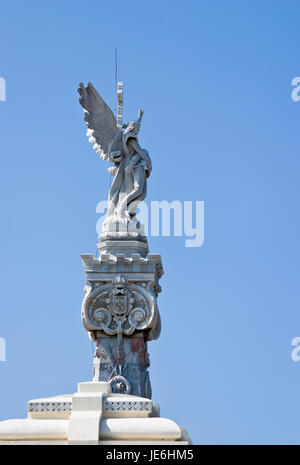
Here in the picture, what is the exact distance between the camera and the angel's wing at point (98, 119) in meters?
41.5

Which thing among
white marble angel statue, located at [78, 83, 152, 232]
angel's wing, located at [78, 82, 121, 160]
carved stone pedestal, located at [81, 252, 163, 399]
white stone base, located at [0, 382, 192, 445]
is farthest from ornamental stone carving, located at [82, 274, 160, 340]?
white stone base, located at [0, 382, 192, 445]

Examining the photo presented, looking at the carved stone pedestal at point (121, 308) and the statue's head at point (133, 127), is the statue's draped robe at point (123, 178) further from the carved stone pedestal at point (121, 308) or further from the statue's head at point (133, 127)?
the carved stone pedestal at point (121, 308)

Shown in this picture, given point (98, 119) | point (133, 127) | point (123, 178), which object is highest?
point (98, 119)

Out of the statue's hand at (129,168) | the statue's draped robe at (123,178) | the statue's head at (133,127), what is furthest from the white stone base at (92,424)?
the statue's head at (133,127)

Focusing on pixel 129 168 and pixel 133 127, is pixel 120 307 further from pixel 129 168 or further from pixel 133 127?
pixel 133 127

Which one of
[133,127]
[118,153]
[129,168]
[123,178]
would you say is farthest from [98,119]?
[123,178]

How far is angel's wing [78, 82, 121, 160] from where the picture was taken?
4153 cm

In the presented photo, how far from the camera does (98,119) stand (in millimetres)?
41750

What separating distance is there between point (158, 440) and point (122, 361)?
19970mm

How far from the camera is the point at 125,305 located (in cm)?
3725

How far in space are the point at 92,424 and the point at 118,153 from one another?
24110 mm

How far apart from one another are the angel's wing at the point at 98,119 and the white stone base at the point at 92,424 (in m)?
23.8
